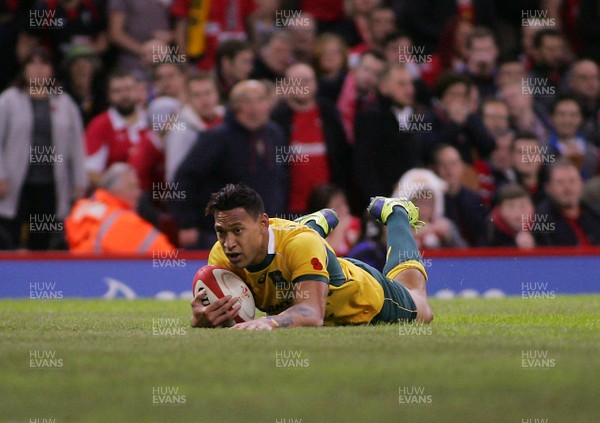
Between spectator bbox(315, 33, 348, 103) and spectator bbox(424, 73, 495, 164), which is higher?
spectator bbox(315, 33, 348, 103)

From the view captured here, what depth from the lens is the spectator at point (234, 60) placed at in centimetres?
1627

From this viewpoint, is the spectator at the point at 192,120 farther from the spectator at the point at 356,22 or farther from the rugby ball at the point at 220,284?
the rugby ball at the point at 220,284

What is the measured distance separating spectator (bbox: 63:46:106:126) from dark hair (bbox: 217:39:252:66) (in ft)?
5.52

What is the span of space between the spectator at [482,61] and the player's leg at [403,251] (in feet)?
25.5

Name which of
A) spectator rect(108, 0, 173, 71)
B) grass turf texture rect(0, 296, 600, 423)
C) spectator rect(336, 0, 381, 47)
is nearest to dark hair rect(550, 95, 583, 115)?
spectator rect(336, 0, 381, 47)

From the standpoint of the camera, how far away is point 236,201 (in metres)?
8.22

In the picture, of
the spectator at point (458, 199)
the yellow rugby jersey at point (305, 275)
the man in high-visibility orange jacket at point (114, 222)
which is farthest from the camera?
the spectator at point (458, 199)

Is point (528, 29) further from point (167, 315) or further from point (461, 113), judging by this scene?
point (167, 315)

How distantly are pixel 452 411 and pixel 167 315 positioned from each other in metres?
5.94

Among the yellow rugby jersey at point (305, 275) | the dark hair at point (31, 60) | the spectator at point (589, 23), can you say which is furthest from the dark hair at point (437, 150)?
the yellow rugby jersey at point (305, 275)

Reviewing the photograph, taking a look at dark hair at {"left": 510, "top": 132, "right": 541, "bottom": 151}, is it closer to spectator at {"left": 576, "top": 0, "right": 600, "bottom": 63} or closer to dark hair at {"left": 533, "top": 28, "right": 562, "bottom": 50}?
dark hair at {"left": 533, "top": 28, "right": 562, "bottom": 50}

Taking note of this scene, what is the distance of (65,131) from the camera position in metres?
15.2

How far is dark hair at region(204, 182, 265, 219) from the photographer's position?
8219 mm

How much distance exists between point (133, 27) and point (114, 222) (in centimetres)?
336
